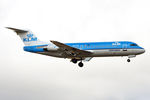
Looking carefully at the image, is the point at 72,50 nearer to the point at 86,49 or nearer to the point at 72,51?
the point at 72,51

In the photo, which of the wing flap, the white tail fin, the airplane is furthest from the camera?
the white tail fin

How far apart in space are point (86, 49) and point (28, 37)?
1003cm

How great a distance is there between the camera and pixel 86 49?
165 ft

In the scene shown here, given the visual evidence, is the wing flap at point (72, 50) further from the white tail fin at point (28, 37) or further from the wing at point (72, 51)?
the white tail fin at point (28, 37)

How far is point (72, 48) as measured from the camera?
49125 millimetres

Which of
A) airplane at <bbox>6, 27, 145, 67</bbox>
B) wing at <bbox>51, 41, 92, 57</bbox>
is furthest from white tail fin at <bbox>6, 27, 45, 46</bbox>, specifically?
wing at <bbox>51, 41, 92, 57</bbox>

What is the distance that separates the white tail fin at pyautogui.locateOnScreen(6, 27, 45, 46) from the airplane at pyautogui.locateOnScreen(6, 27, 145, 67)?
0.28m

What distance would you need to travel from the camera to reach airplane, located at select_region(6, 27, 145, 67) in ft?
162

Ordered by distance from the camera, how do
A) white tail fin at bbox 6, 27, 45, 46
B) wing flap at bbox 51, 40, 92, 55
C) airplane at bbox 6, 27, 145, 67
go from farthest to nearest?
white tail fin at bbox 6, 27, 45, 46 < airplane at bbox 6, 27, 145, 67 < wing flap at bbox 51, 40, 92, 55

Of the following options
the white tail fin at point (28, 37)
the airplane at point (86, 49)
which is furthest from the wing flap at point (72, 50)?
the white tail fin at point (28, 37)

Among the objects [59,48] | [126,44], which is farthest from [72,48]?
[126,44]

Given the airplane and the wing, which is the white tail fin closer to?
the airplane

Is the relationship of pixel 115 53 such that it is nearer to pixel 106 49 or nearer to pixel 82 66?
pixel 106 49

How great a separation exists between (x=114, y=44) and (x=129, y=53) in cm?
265
